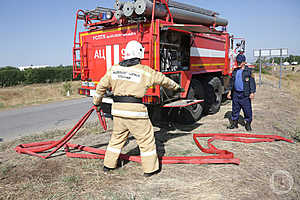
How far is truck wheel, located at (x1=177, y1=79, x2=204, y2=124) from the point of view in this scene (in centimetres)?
621

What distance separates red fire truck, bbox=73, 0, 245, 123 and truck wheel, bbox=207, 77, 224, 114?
3 centimetres

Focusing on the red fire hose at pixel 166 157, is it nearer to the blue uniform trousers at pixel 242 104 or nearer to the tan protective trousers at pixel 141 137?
the tan protective trousers at pixel 141 137

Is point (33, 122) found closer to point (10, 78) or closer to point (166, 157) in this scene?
point (166, 157)

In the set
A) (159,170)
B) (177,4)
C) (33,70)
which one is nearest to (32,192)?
(159,170)

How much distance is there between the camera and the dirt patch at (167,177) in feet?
9.64

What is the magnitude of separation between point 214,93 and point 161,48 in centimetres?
284

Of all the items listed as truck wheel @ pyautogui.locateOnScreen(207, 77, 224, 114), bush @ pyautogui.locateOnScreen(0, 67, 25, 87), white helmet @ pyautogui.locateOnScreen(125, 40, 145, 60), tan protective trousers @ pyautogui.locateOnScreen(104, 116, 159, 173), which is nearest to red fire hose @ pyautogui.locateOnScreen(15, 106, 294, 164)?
tan protective trousers @ pyautogui.locateOnScreen(104, 116, 159, 173)

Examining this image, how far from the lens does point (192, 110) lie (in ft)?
20.8

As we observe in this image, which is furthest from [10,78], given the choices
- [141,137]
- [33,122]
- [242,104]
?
[141,137]

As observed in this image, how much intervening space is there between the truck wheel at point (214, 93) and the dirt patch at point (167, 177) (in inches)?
104

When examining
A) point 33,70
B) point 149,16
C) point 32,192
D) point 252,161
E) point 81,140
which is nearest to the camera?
point 32,192

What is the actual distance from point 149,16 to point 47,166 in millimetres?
3308

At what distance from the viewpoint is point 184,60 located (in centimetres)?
619

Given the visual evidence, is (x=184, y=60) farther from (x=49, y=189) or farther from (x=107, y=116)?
(x=49, y=189)
